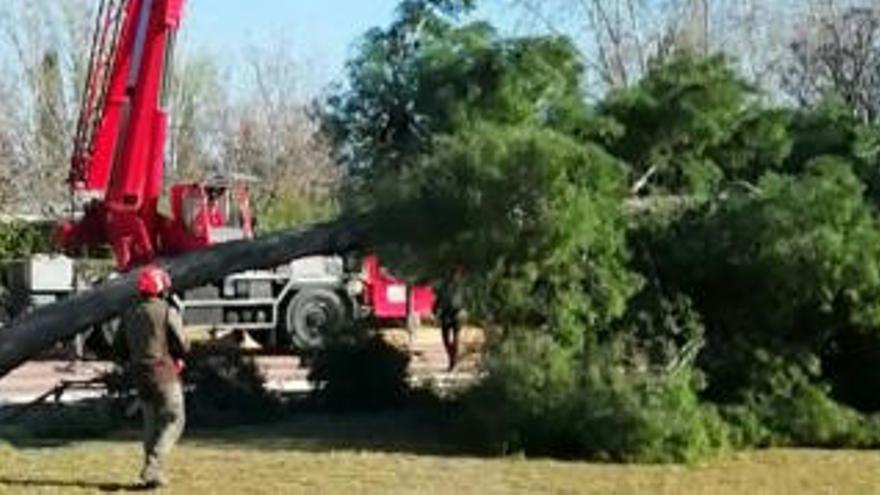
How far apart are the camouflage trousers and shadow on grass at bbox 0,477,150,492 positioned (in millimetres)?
158

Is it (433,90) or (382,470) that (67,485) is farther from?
(433,90)

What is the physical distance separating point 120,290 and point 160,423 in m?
5.87

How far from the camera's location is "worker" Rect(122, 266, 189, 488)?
1402 cm

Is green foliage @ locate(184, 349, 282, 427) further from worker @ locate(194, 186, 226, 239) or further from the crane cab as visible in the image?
worker @ locate(194, 186, 226, 239)

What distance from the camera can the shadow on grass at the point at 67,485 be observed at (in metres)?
13.8

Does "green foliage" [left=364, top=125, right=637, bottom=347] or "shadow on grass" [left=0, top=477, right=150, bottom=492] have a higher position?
"green foliage" [left=364, top=125, right=637, bottom=347]

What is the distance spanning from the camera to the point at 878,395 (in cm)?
1842

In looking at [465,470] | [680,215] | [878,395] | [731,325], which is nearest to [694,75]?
[680,215]

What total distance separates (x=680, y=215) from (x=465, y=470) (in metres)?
4.19

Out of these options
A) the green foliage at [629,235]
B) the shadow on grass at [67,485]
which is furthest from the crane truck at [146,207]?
the shadow on grass at [67,485]

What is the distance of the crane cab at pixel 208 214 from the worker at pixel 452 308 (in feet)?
15.9

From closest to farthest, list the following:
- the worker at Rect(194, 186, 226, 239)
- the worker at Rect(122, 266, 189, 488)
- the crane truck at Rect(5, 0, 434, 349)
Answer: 1. the worker at Rect(122, 266, 189, 488)
2. the crane truck at Rect(5, 0, 434, 349)
3. the worker at Rect(194, 186, 226, 239)

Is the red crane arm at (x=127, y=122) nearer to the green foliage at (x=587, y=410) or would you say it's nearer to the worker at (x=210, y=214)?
the worker at (x=210, y=214)

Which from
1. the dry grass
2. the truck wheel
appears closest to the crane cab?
the truck wheel
